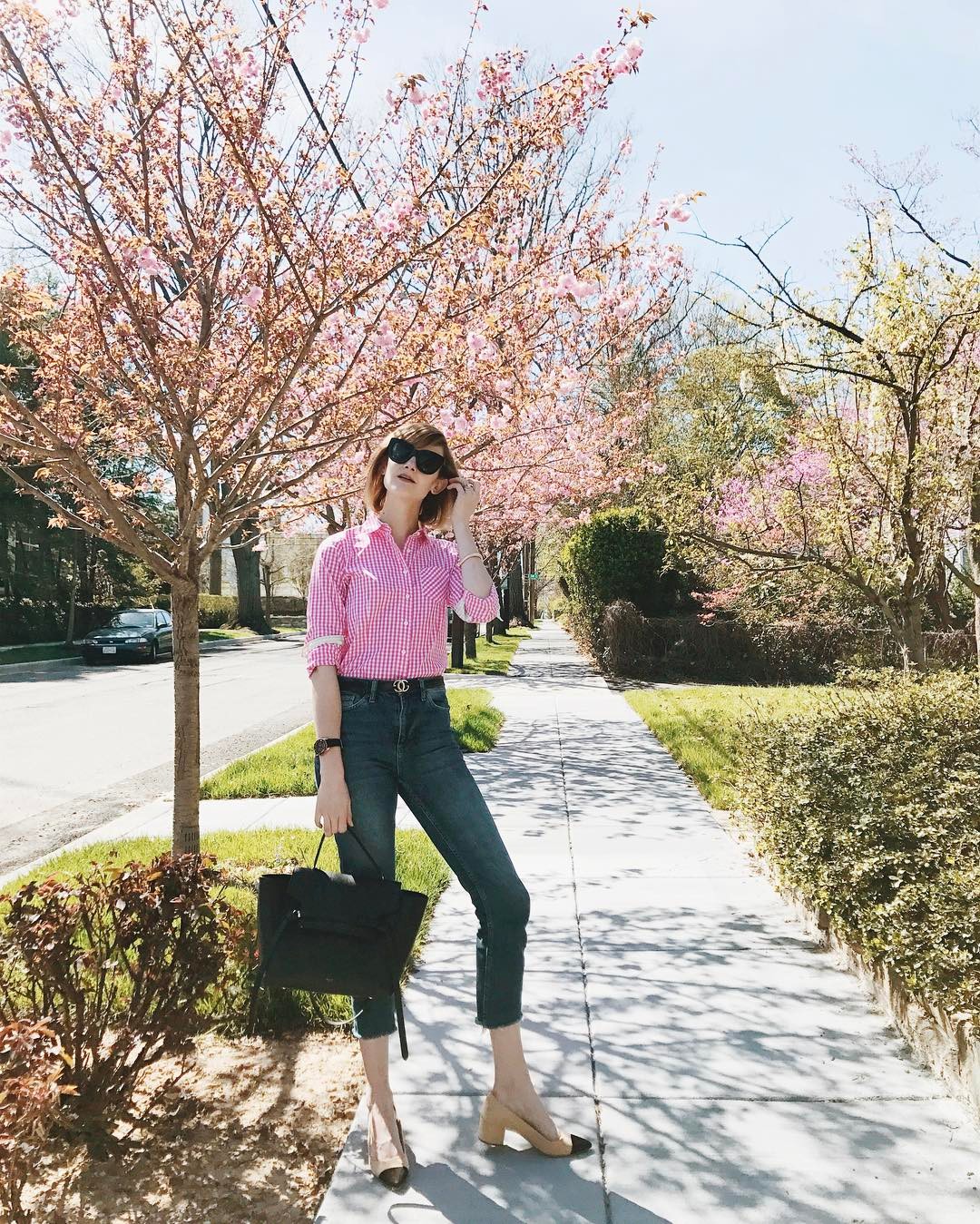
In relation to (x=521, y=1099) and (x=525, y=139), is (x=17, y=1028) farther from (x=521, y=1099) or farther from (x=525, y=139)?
(x=525, y=139)

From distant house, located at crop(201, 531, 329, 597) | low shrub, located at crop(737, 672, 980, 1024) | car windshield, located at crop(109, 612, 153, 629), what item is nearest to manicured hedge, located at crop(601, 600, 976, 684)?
low shrub, located at crop(737, 672, 980, 1024)

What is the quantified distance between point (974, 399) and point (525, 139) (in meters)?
3.66

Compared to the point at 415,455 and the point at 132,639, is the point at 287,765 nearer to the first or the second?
the point at 415,455

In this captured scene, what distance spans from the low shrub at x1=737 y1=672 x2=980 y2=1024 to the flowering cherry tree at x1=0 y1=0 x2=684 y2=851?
235 centimetres

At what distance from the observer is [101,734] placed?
1132 centimetres

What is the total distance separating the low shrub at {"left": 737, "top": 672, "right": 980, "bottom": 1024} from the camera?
2.98 m

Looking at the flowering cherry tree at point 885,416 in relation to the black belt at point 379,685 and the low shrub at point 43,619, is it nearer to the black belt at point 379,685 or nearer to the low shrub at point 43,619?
the black belt at point 379,685

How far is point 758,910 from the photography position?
15.0 ft

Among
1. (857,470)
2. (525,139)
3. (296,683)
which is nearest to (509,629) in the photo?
(296,683)

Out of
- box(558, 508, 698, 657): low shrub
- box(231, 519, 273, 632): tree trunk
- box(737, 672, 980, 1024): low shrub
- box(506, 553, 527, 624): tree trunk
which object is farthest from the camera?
box(231, 519, 273, 632): tree trunk

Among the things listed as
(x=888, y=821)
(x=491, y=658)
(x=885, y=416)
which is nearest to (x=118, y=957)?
(x=888, y=821)

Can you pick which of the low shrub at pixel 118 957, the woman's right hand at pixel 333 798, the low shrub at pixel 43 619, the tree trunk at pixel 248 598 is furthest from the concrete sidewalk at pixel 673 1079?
the tree trunk at pixel 248 598

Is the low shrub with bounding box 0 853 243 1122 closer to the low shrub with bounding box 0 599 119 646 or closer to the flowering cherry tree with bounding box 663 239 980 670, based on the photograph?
the flowering cherry tree with bounding box 663 239 980 670

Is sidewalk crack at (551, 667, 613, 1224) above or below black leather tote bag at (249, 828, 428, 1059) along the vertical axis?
below
